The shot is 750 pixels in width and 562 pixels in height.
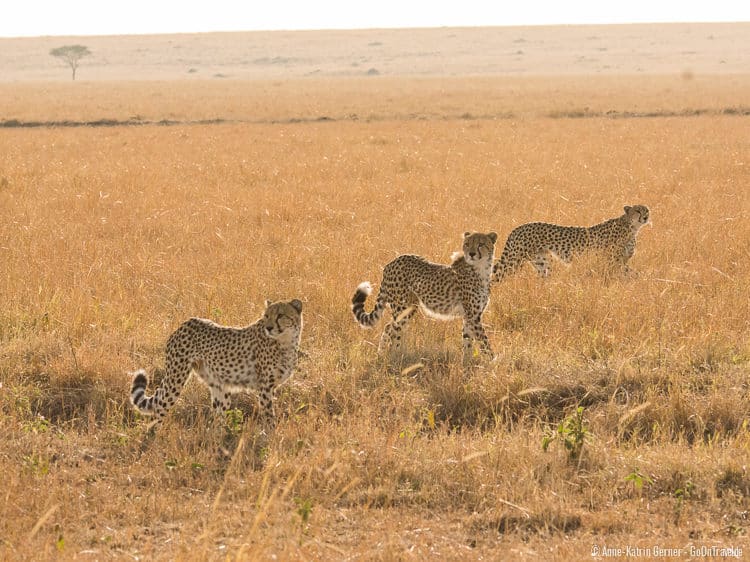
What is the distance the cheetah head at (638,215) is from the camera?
30.6 feet

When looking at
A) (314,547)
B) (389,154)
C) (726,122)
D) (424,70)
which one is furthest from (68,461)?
(424,70)

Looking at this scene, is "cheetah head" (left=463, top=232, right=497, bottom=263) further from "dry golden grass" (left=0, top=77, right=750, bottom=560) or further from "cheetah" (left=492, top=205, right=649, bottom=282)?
"cheetah" (left=492, top=205, right=649, bottom=282)

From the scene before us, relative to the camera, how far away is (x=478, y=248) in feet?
22.7

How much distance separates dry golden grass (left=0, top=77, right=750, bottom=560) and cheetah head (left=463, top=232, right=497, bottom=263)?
0.61 metres

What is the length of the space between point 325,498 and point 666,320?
3.34 meters

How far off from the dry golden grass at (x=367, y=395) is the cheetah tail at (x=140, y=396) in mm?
169

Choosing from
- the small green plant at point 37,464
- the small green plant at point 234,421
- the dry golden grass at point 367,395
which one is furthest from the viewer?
the small green plant at point 234,421

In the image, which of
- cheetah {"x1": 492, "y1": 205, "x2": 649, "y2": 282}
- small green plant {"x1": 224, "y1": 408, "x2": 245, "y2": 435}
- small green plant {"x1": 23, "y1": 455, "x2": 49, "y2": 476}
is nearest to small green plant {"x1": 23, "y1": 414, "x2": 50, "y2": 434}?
small green plant {"x1": 23, "y1": 455, "x2": 49, "y2": 476}

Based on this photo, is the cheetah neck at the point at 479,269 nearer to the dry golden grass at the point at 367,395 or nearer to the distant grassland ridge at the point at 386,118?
the dry golden grass at the point at 367,395

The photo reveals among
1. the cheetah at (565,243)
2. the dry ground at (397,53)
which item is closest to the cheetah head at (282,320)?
the cheetah at (565,243)

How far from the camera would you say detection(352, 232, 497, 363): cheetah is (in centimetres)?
682

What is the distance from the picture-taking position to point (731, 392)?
591 centimetres

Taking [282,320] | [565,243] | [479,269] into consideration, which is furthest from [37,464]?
[565,243]

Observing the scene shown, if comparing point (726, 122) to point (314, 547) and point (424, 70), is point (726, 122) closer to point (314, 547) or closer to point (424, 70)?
point (314, 547)
